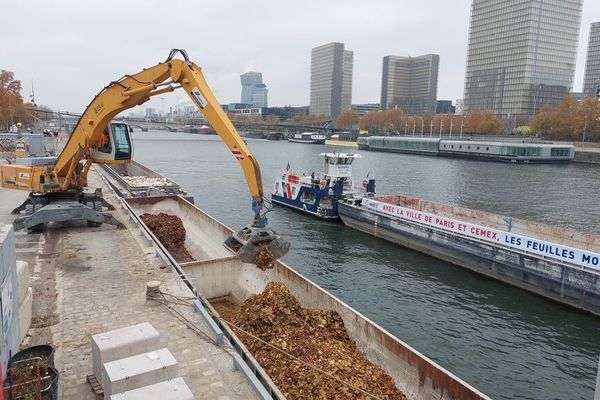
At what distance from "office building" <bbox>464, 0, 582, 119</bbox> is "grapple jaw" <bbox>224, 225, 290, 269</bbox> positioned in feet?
589

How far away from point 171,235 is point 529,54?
18640 centimetres

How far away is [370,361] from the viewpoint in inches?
517

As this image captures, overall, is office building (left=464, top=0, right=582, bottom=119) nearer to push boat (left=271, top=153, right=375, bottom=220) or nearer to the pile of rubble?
push boat (left=271, top=153, right=375, bottom=220)

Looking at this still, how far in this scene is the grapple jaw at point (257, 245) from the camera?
12.2 m

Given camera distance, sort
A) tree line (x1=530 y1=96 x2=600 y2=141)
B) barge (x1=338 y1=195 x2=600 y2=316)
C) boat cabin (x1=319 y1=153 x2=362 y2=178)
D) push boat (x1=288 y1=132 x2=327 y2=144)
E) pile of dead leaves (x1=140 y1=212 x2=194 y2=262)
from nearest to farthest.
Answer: barge (x1=338 y1=195 x2=600 y2=316)
pile of dead leaves (x1=140 y1=212 x2=194 y2=262)
boat cabin (x1=319 y1=153 x2=362 y2=178)
tree line (x1=530 y1=96 x2=600 y2=141)
push boat (x1=288 y1=132 x2=327 y2=144)

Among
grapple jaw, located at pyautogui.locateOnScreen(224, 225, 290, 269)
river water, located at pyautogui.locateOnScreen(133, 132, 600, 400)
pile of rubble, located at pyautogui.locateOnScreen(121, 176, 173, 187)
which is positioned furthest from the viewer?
pile of rubble, located at pyautogui.locateOnScreen(121, 176, 173, 187)

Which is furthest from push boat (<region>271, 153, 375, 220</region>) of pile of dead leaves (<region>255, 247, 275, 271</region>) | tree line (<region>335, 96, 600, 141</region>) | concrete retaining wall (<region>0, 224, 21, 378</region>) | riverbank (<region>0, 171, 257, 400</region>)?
tree line (<region>335, 96, 600, 141</region>)

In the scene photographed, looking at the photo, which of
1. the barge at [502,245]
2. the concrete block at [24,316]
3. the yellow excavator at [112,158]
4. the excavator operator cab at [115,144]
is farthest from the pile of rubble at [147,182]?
the concrete block at [24,316]

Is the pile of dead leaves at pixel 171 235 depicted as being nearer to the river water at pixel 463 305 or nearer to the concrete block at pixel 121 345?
the river water at pixel 463 305

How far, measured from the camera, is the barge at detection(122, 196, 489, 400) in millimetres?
10836

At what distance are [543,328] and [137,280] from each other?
55.0 feet

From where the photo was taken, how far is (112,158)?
66.1 feet

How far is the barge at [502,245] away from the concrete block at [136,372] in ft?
62.2

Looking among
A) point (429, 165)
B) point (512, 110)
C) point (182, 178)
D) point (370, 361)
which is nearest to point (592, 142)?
point (429, 165)
